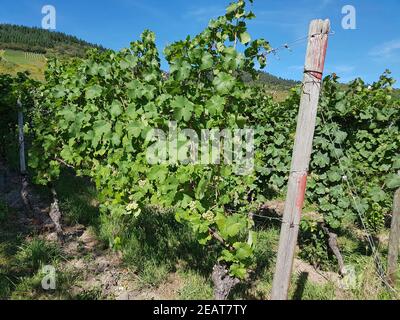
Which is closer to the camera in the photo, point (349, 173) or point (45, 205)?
point (349, 173)

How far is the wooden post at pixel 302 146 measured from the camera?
231 centimetres

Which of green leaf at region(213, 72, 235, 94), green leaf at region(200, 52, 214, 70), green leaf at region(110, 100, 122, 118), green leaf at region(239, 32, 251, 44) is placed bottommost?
green leaf at region(110, 100, 122, 118)

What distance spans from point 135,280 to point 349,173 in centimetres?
293

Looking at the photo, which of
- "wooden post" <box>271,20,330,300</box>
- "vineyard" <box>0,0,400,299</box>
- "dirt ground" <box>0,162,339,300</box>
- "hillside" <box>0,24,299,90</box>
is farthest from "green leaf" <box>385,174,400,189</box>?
"hillside" <box>0,24,299,90</box>

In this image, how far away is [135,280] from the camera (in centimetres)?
389

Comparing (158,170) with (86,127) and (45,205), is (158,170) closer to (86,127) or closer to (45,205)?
(86,127)

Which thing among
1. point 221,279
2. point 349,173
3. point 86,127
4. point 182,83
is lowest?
point 221,279

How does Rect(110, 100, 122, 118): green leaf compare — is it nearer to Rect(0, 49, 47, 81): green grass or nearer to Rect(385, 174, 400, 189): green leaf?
Rect(385, 174, 400, 189): green leaf

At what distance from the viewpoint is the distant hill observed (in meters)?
77.7

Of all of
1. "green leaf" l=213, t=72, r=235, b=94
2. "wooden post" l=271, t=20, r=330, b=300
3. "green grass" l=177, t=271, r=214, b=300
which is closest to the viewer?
"wooden post" l=271, t=20, r=330, b=300

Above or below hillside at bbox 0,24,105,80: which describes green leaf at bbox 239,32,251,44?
below

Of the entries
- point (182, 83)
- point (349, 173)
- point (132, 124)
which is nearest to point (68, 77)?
point (132, 124)

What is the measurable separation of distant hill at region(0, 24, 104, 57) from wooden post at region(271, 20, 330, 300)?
178 ft

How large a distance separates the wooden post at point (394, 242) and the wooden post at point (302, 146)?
6.83ft
